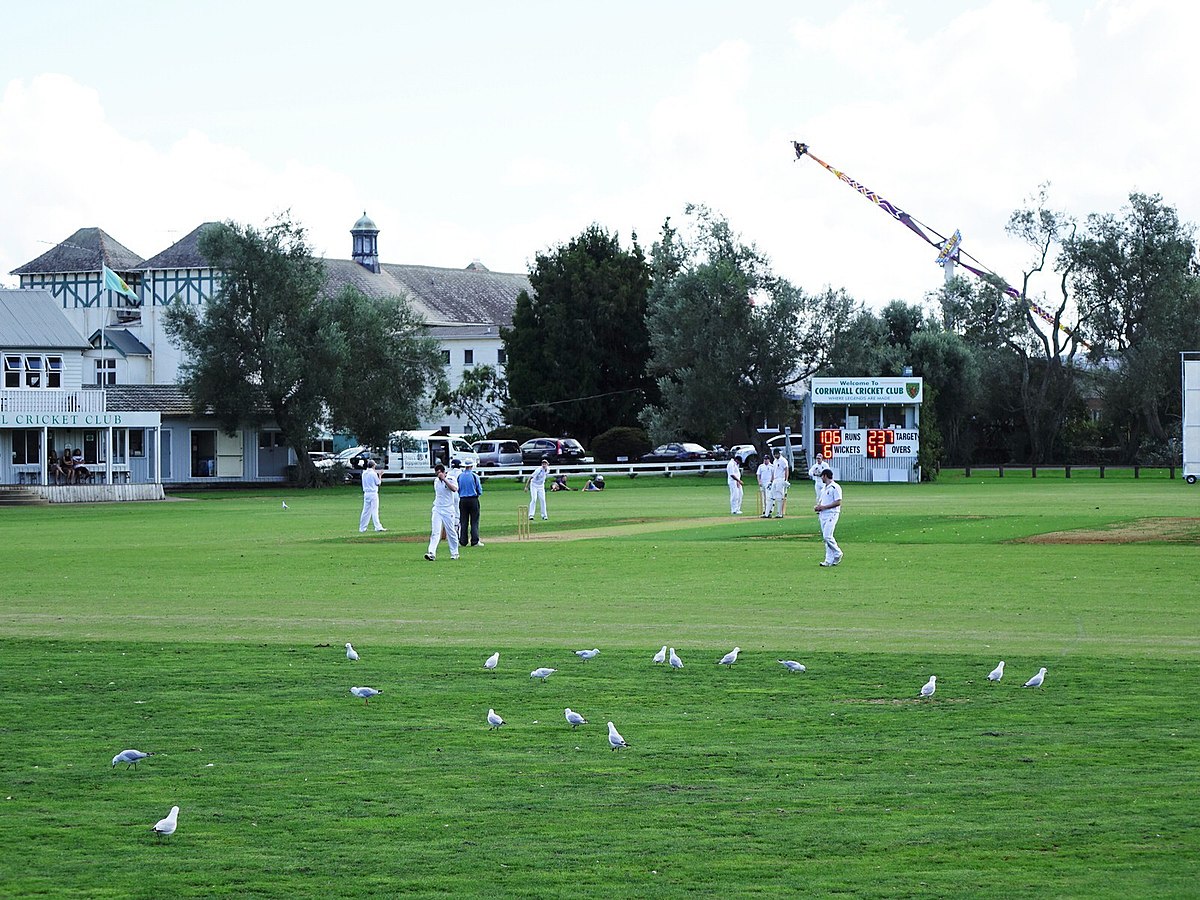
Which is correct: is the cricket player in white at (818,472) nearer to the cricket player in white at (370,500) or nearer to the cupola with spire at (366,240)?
the cricket player in white at (370,500)

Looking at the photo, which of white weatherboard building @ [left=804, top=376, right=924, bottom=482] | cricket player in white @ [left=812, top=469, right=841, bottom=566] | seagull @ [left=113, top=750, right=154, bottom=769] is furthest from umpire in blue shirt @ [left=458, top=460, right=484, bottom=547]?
white weatherboard building @ [left=804, top=376, right=924, bottom=482]

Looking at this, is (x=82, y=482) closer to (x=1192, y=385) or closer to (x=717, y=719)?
(x=1192, y=385)

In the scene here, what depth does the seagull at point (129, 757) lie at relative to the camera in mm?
10633

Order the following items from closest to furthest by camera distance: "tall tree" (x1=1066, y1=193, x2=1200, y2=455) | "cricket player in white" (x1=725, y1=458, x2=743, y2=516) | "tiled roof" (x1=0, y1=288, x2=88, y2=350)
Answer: "cricket player in white" (x1=725, y1=458, x2=743, y2=516) → "tiled roof" (x1=0, y1=288, x2=88, y2=350) → "tall tree" (x1=1066, y1=193, x2=1200, y2=455)

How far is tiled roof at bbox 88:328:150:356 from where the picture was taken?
85188 mm

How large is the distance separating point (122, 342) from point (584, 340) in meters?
27.5

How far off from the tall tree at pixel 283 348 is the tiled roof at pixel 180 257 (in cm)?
2904

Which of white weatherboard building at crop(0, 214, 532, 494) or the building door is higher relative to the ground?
white weatherboard building at crop(0, 214, 532, 494)

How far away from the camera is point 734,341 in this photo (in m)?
81.2

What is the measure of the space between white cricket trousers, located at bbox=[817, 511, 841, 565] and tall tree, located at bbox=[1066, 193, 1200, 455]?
208 ft

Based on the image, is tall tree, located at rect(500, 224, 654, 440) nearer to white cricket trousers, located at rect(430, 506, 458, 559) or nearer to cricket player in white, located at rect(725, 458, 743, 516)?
cricket player in white, located at rect(725, 458, 743, 516)

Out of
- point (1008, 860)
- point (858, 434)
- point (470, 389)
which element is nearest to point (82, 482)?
point (858, 434)

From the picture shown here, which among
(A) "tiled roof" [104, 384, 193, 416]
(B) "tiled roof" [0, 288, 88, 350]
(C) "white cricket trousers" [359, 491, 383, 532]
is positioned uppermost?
(B) "tiled roof" [0, 288, 88, 350]

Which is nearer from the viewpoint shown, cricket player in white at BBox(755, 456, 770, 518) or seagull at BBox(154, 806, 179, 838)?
seagull at BBox(154, 806, 179, 838)
